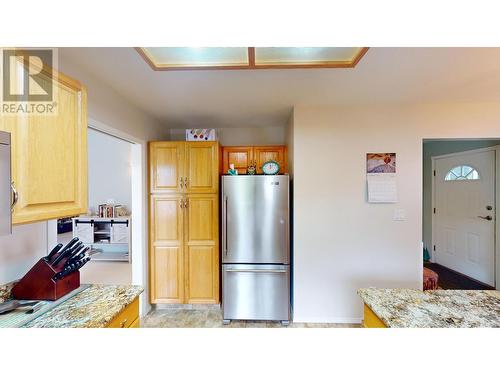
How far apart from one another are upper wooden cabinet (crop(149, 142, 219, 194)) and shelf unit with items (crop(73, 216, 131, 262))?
8.41 feet

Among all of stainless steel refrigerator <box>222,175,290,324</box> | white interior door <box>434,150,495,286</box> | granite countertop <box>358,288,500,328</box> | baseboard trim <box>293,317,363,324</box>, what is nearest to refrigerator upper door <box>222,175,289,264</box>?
stainless steel refrigerator <box>222,175,290,324</box>

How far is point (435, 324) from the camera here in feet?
2.91

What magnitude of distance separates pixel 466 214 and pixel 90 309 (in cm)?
486

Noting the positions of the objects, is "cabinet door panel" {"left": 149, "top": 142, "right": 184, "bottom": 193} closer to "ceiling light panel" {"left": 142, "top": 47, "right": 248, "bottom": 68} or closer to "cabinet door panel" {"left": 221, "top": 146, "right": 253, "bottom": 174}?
"cabinet door panel" {"left": 221, "top": 146, "right": 253, "bottom": 174}

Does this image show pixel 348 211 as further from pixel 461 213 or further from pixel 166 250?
pixel 461 213

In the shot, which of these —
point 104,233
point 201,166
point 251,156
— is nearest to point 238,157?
point 251,156

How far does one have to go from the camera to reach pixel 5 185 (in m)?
0.75

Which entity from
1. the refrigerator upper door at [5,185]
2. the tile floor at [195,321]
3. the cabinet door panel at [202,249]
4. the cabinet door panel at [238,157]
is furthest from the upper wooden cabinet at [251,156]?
the refrigerator upper door at [5,185]

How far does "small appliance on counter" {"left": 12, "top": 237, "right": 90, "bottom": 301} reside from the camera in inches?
45.2

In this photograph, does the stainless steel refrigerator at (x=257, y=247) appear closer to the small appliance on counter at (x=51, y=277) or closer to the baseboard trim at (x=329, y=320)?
the baseboard trim at (x=329, y=320)

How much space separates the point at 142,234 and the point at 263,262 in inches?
55.4

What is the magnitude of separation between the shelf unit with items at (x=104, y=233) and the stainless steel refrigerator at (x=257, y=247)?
3.15 meters
